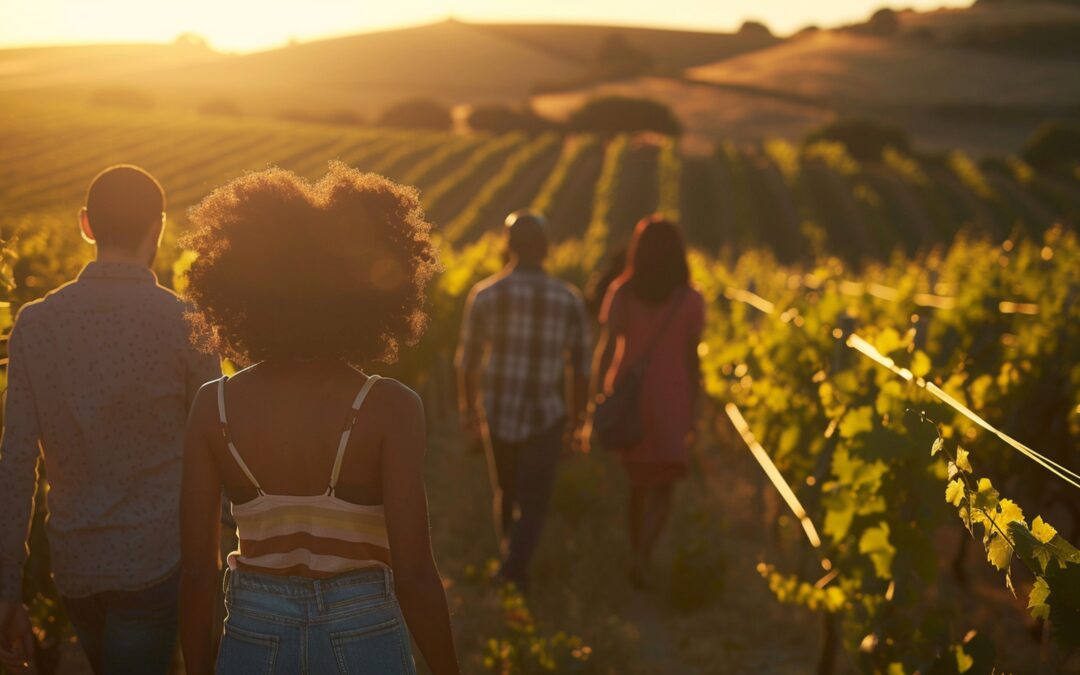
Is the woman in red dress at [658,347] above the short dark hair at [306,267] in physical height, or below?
below

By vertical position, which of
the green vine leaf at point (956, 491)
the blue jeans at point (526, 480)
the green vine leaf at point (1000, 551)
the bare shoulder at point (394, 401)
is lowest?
the blue jeans at point (526, 480)

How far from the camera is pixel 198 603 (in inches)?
79.4

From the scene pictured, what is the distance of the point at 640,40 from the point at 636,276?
323 feet

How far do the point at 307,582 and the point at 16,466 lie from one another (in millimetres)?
1009

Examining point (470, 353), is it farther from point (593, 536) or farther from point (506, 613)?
point (593, 536)

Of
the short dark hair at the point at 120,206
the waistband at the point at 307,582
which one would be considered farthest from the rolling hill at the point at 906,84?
the waistband at the point at 307,582

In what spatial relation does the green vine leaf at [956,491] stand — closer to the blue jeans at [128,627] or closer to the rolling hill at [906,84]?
the blue jeans at [128,627]

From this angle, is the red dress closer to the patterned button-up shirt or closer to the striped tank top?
the patterned button-up shirt

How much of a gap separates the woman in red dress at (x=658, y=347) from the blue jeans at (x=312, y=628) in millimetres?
3153

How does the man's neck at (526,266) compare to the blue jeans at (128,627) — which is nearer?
the blue jeans at (128,627)

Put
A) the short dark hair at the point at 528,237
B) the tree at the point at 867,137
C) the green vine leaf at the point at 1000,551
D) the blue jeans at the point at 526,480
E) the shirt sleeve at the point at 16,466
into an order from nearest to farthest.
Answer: the green vine leaf at the point at 1000,551 → the shirt sleeve at the point at 16,466 → the short dark hair at the point at 528,237 → the blue jeans at the point at 526,480 → the tree at the point at 867,137

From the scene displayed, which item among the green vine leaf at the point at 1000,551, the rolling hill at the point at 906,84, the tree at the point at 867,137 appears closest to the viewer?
the green vine leaf at the point at 1000,551

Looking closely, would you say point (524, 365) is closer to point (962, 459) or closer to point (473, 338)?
point (473, 338)

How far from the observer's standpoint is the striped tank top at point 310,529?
193cm
